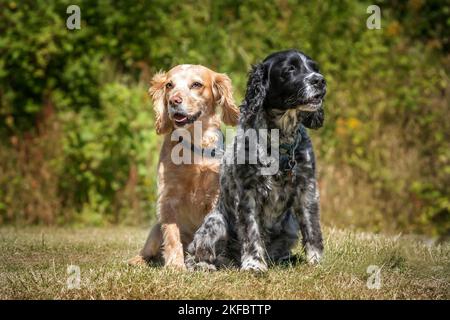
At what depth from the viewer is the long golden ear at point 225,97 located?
243 inches

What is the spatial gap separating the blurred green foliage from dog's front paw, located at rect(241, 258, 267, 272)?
433 centimetres

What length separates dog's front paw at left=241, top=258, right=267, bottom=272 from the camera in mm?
5178

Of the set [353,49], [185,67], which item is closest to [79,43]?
[353,49]

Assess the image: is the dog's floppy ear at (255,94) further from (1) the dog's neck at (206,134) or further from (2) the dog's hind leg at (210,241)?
(2) the dog's hind leg at (210,241)

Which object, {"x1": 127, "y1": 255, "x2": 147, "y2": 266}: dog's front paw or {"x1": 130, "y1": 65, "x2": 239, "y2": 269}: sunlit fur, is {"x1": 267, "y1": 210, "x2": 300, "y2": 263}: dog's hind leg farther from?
{"x1": 127, "y1": 255, "x2": 147, "y2": 266}: dog's front paw

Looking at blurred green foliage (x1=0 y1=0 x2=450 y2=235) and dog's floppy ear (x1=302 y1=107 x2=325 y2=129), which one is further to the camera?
blurred green foliage (x1=0 y1=0 x2=450 y2=235)

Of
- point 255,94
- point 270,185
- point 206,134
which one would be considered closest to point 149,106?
point 206,134

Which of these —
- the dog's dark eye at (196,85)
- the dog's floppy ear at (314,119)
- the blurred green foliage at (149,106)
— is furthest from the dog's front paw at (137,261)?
the blurred green foliage at (149,106)

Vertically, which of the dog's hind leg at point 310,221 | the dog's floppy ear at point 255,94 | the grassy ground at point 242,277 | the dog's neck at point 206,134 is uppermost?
the dog's floppy ear at point 255,94

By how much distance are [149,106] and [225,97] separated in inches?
151

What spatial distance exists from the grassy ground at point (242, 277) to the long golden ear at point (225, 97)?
55.0 inches

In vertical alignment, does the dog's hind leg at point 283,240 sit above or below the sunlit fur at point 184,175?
below

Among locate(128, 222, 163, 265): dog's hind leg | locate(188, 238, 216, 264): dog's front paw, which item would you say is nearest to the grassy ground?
locate(128, 222, 163, 265): dog's hind leg
